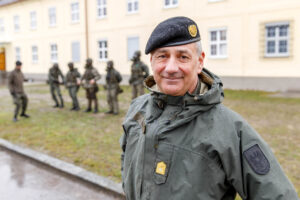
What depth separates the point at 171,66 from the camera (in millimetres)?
1509

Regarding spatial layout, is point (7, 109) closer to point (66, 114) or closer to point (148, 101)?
point (66, 114)

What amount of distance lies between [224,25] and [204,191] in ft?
58.6

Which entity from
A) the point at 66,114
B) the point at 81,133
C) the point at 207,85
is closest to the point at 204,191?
the point at 207,85

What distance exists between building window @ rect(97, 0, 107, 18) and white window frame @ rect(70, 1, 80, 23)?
2.62m

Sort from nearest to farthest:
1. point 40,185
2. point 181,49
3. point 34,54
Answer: point 181,49
point 40,185
point 34,54

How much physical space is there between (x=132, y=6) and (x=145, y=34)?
2608 mm

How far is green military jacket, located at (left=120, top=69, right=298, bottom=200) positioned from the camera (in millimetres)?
1397

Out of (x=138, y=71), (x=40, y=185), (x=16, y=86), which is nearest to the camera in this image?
(x=40, y=185)

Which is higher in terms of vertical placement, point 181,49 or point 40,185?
point 181,49

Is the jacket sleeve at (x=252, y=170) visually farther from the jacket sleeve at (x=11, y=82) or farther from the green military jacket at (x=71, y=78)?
the green military jacket at (x=71, y=78)

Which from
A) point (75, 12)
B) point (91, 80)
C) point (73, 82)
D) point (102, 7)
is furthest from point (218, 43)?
point (75, 12)

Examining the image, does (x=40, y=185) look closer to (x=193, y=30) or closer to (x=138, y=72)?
(x=193, y=30)

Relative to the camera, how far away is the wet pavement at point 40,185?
14.3ft

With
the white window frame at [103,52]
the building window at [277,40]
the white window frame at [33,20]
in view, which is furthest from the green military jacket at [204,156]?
the white window frame at [33,20]
